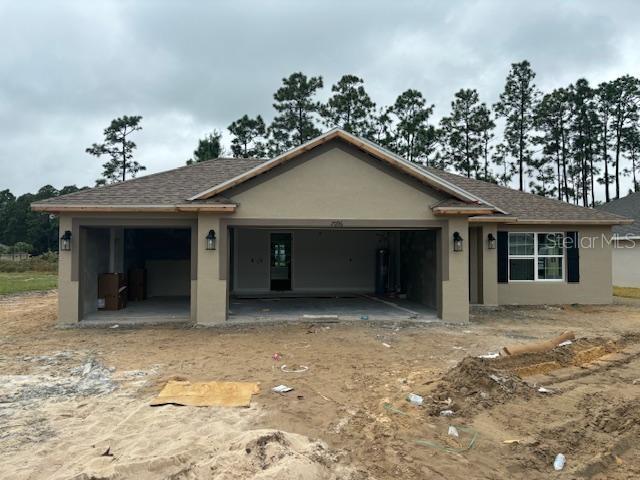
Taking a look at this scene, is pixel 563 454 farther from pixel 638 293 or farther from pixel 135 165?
pixel 135 165

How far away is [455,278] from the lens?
35.8 feet

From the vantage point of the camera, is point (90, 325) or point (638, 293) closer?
point (90, 325)

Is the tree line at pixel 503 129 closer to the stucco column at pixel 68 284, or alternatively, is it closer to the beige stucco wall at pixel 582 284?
the beige stucco wall at pixel 582 284

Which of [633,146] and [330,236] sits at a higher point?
[633,146]

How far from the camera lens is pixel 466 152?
119 feet

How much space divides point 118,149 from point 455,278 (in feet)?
128

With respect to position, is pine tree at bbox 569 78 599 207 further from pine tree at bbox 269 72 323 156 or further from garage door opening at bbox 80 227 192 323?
garage door opening at bbox 80 227 192 323

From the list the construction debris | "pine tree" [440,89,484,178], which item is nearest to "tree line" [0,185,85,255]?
A: "pine tree" [440,89,484,178]

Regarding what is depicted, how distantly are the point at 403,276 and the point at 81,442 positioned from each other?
12.6m

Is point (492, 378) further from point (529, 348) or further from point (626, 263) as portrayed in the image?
point (626, 263)

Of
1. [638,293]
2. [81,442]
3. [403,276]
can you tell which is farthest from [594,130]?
[81,442]

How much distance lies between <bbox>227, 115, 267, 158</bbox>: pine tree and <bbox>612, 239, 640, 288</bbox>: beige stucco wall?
25.4m

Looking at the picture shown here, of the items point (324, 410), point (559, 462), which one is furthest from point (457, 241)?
point (559, 462)

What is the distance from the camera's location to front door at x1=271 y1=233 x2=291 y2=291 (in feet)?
53.2
